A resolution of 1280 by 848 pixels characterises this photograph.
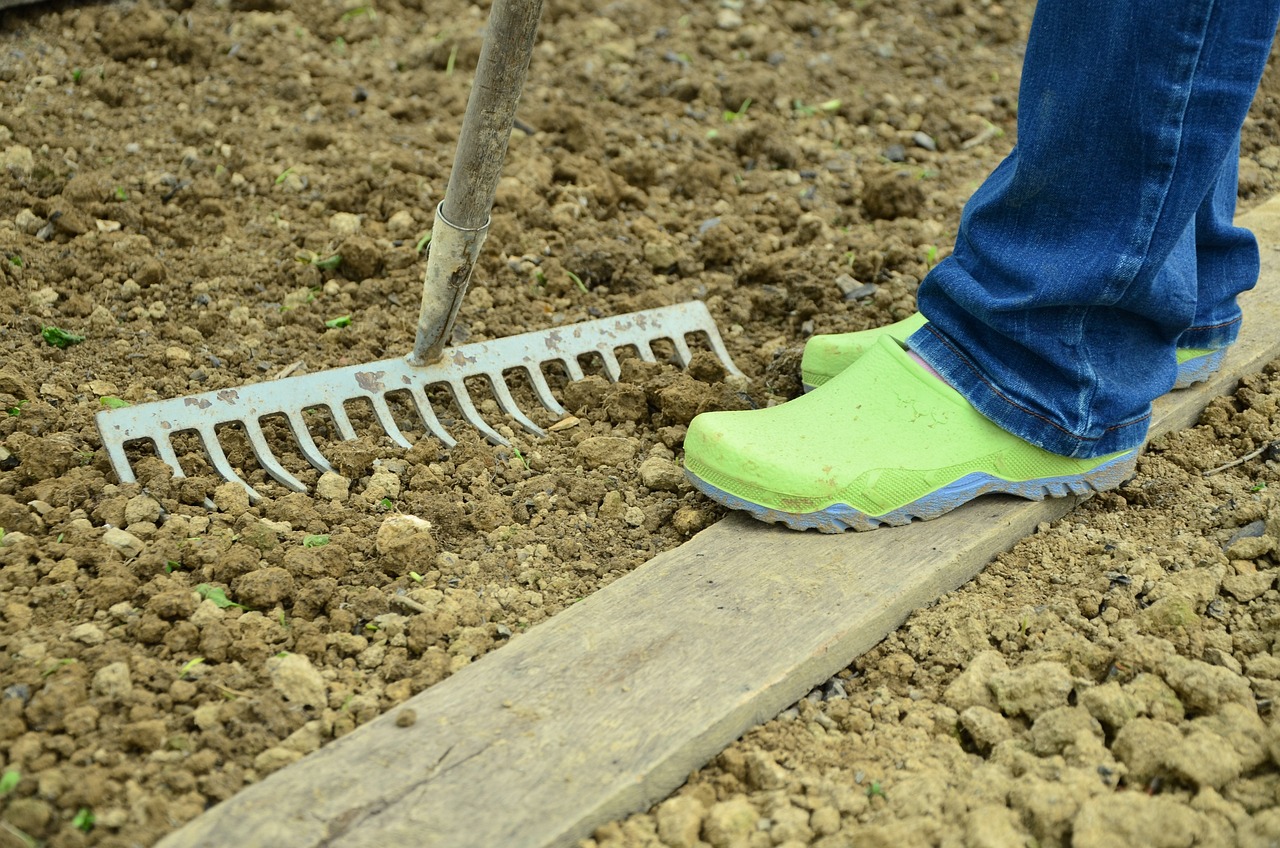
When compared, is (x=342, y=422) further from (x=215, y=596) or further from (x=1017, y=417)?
(x=1017, y=417)

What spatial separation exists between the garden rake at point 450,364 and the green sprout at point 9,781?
601 millimetres

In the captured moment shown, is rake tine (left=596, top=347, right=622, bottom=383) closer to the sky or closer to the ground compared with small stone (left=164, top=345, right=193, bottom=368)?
closer to the sky

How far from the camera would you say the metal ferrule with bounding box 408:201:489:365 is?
1.87 metres

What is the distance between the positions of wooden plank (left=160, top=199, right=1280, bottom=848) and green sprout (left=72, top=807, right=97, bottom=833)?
0.38ft

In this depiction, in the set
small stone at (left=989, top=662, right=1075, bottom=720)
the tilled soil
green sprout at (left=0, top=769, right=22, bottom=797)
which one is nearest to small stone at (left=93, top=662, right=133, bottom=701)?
the tilled soil

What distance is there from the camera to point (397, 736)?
136 centimetres

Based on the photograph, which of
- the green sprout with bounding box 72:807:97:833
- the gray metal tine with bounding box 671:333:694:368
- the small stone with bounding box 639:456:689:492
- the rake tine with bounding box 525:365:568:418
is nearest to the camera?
the green sprout with bounding box 72:807:97:833

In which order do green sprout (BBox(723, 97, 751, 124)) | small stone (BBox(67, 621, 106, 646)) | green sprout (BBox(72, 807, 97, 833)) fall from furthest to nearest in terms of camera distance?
green sprout (BBox(723, 97, 751, 124)) < small stone (BBox(67, 621, 106, 646)) < green sprout (BBox(72, 807, 97, 833))

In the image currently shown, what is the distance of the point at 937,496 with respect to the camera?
1.77m

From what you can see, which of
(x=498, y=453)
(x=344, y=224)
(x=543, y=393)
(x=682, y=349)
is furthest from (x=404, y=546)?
(x=344, y=224)

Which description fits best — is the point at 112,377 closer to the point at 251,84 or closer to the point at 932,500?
the point at 251,84

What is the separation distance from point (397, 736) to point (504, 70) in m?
1.00

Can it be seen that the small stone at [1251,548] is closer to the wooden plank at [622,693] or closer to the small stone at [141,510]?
the wooden plank at [622,693]

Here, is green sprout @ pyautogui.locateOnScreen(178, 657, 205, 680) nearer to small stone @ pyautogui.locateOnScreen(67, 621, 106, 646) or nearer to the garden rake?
small stone @ pyautogui.locateOnScreen(67, 621, 106, 646)
